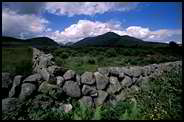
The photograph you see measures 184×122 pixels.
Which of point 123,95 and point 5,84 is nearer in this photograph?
point 5,84

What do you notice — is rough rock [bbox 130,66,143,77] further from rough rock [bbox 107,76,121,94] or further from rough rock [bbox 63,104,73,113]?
rough rock [bbox 63,104,73,113]

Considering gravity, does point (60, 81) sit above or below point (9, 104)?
above

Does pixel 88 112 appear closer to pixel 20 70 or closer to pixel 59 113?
pixel 59 113

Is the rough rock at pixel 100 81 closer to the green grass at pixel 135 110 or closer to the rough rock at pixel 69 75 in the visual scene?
the rough rock at pixel 69 75

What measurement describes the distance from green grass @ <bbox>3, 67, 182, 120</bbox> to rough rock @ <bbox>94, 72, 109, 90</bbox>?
3.45 feet

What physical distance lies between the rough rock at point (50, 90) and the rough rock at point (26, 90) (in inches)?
7.7

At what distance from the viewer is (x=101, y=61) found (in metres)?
9.02

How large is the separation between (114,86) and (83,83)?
0.97 m

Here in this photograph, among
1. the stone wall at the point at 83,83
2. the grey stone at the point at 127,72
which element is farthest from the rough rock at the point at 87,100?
the grey stone at the point at 127,72

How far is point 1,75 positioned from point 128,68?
3943 mm

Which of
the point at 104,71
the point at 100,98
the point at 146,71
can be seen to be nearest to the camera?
the point at 100,98

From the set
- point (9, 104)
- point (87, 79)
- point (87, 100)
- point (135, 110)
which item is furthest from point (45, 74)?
point (135, 110)

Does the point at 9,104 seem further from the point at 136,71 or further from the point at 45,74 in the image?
the point at 136,71

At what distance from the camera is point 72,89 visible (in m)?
6.26
